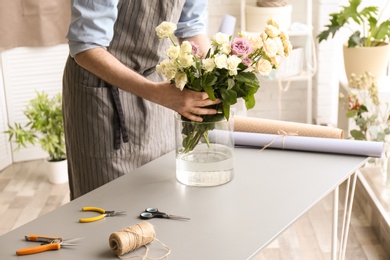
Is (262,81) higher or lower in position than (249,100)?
lower

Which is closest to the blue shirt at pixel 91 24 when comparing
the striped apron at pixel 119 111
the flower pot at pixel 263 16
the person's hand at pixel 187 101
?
the striped apron at pixel 119 111

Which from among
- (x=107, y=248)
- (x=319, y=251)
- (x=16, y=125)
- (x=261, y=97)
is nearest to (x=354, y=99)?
(x=319, y=251)

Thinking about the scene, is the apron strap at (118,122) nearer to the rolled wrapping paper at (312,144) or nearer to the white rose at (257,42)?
the rolled wrapping paper at (312,144)

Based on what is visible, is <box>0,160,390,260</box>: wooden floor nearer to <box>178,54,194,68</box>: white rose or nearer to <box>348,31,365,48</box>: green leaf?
<box>348,31,365,48</box>: green leaf

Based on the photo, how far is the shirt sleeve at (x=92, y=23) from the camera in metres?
2.01

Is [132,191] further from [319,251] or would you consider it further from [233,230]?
[319,251]

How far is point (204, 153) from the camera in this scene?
1943 millimetres

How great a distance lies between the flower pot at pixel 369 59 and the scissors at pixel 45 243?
2736mm

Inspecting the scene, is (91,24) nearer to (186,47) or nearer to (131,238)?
(186,47)

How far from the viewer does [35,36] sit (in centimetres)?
434

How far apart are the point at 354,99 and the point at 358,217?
63 cm

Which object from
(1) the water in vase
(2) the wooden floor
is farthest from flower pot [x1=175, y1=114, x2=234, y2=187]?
(2) the wooden floor

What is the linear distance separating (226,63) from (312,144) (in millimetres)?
531

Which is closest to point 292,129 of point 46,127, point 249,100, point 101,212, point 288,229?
point 249,100
